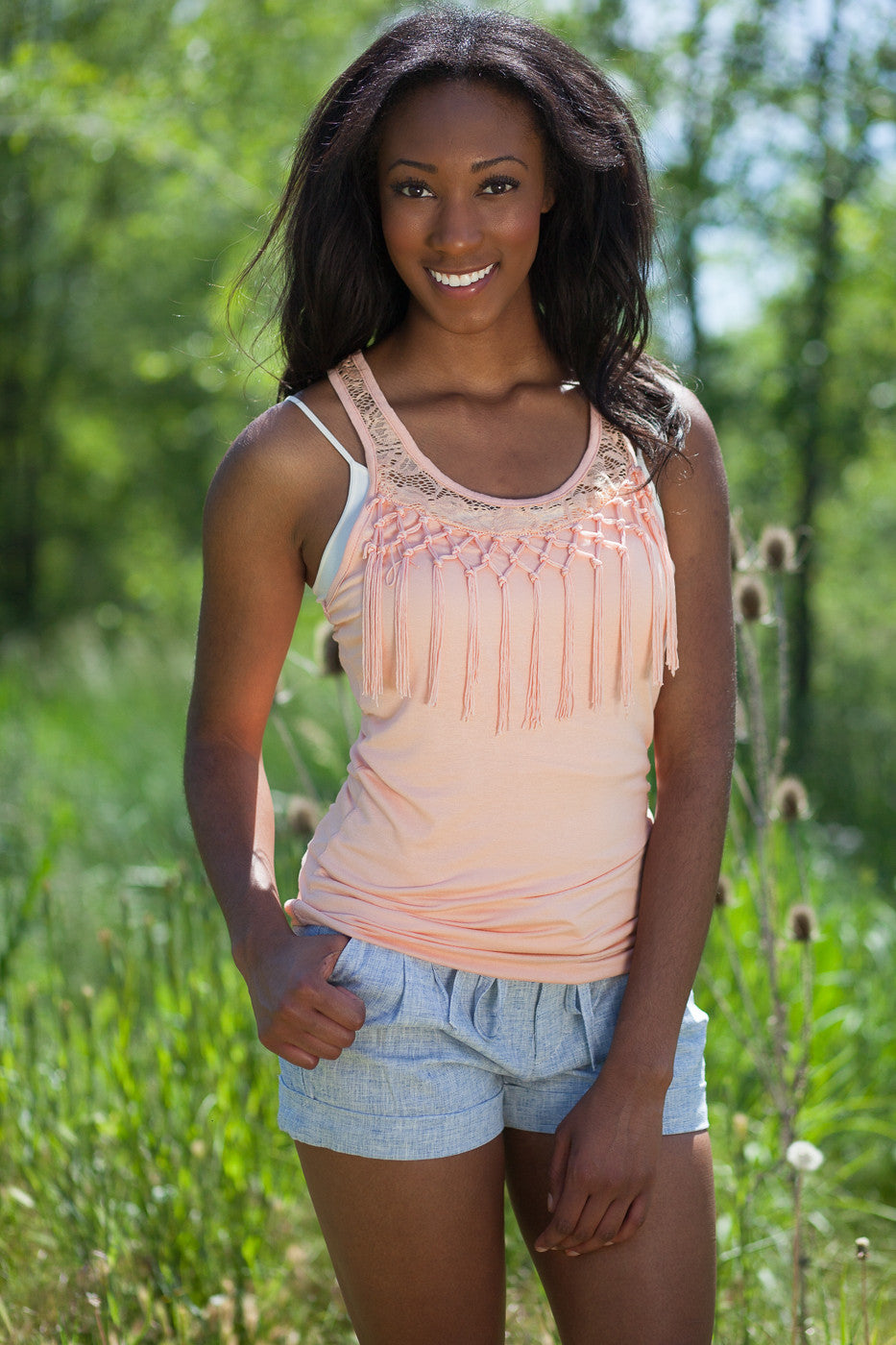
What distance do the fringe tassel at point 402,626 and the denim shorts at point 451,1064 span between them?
0.32 meters

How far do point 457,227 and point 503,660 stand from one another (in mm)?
551

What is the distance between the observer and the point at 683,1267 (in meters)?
1.54

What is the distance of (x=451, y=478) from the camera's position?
164 centimetres

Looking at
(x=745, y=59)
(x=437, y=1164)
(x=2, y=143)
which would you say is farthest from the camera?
(x=2, y=143)

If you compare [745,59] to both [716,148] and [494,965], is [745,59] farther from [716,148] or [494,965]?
[494,965]

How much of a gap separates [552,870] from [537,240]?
858 millimetres

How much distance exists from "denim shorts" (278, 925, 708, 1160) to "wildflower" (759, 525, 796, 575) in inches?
40.4

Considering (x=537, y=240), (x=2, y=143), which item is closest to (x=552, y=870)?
(x=537, y=240)

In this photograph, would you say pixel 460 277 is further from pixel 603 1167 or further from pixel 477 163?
pixel 603 1167

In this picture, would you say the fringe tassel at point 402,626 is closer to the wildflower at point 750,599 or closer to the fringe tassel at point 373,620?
the fringe tassel at point 373,620

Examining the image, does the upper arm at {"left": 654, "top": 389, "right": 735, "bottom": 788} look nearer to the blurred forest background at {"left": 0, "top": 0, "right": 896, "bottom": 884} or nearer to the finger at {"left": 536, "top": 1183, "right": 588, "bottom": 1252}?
the finger at {"left": 536, "top": 1183, "right": 588, "bottom": 1252}

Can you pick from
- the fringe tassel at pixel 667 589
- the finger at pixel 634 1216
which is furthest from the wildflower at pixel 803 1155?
the fringe tassel at pixel 667 589

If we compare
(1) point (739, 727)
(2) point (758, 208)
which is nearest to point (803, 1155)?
(1) point (739, 727)

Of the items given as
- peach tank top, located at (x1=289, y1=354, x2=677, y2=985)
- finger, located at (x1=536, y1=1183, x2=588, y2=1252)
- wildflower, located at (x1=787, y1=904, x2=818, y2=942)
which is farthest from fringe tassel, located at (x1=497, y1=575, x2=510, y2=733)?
wildflower, located at (x1=787, y1=904, x2=818, y2=942)
